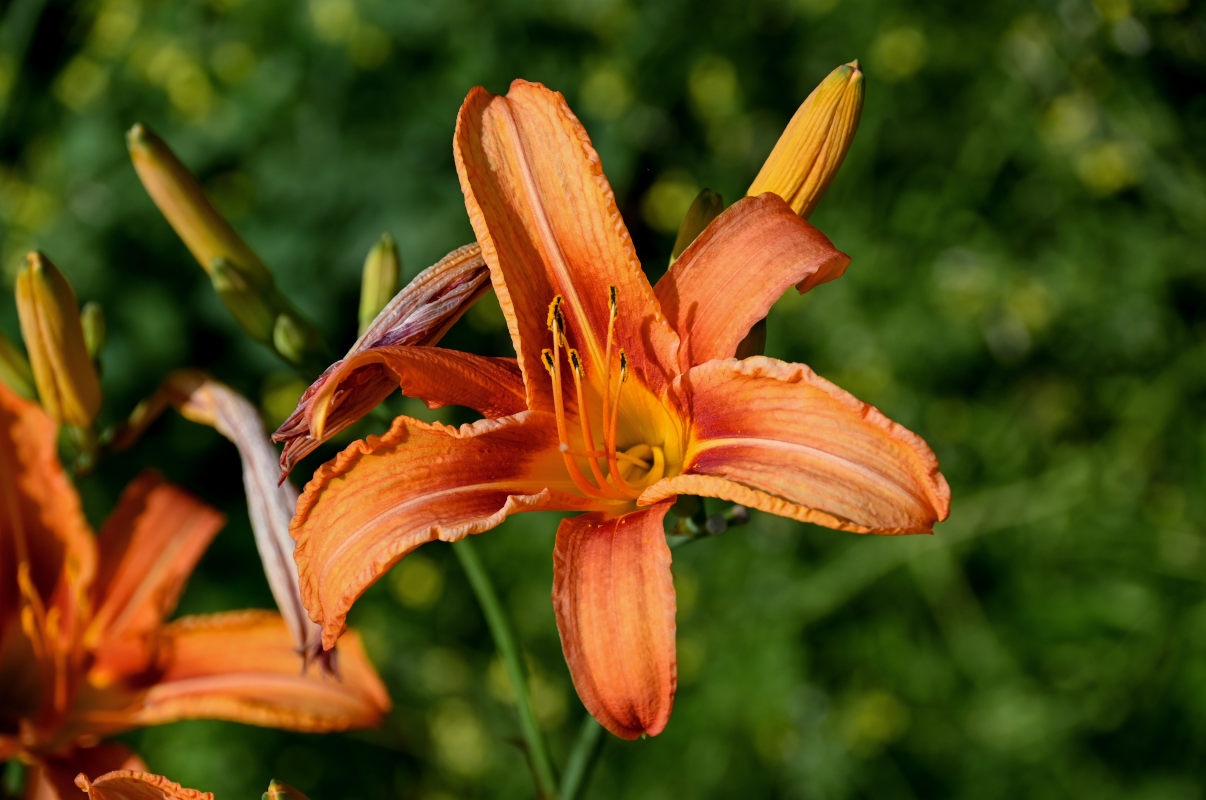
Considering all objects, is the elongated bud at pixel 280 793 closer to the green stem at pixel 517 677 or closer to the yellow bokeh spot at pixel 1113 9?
the green stem at pixel 517 677

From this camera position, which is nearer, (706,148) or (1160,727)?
(1160,727)

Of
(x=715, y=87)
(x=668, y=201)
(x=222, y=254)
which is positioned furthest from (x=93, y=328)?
(x=715, y=87)

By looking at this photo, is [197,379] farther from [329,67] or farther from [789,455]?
[329,67]

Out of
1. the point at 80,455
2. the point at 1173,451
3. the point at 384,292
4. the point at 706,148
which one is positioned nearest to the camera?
the point at 384,292

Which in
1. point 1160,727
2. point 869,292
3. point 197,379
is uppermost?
point 197,379

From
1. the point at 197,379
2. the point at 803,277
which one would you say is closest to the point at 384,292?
the point at 197,379

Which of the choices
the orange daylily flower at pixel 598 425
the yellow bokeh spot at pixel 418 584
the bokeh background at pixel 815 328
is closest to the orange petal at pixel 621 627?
the orange daylily flower at pixel 598 425
